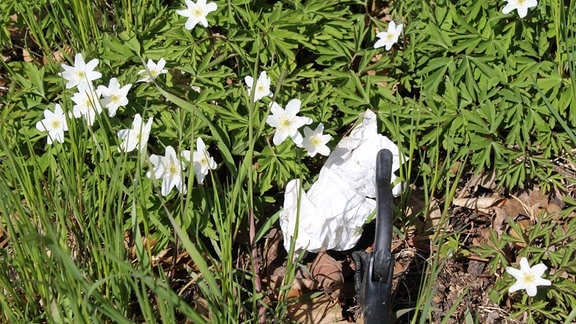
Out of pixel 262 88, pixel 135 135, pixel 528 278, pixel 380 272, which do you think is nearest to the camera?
pixel 380 272

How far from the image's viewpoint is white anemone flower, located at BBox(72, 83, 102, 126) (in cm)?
255

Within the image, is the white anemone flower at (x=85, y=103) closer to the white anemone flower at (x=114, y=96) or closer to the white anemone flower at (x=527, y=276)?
the white anemone flower at (x=114, y=96)

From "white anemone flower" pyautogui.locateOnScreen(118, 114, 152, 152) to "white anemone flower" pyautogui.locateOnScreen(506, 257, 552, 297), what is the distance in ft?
3.94

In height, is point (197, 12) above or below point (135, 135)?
above

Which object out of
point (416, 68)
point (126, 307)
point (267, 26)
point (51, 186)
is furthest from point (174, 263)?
point (416, 68)

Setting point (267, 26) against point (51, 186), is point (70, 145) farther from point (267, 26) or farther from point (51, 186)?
point (267, 26)

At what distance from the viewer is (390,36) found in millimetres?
2801

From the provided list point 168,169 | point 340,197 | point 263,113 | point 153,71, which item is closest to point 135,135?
point 168,169

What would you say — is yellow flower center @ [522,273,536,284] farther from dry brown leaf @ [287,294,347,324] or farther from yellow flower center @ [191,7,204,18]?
yellow flower center @ [191,7,204,18]

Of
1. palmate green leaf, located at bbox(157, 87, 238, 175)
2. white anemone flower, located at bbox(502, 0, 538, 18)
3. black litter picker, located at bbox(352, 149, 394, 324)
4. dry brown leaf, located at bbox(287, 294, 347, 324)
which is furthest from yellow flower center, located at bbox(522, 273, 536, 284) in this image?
palmate green leaf, located at bbox(157, 87, 238, 175)

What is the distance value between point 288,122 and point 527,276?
88 centimetres

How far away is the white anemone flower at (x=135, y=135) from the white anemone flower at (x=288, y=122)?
39cm

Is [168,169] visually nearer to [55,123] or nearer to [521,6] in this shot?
[55,123]

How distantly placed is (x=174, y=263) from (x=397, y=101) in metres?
0.95
